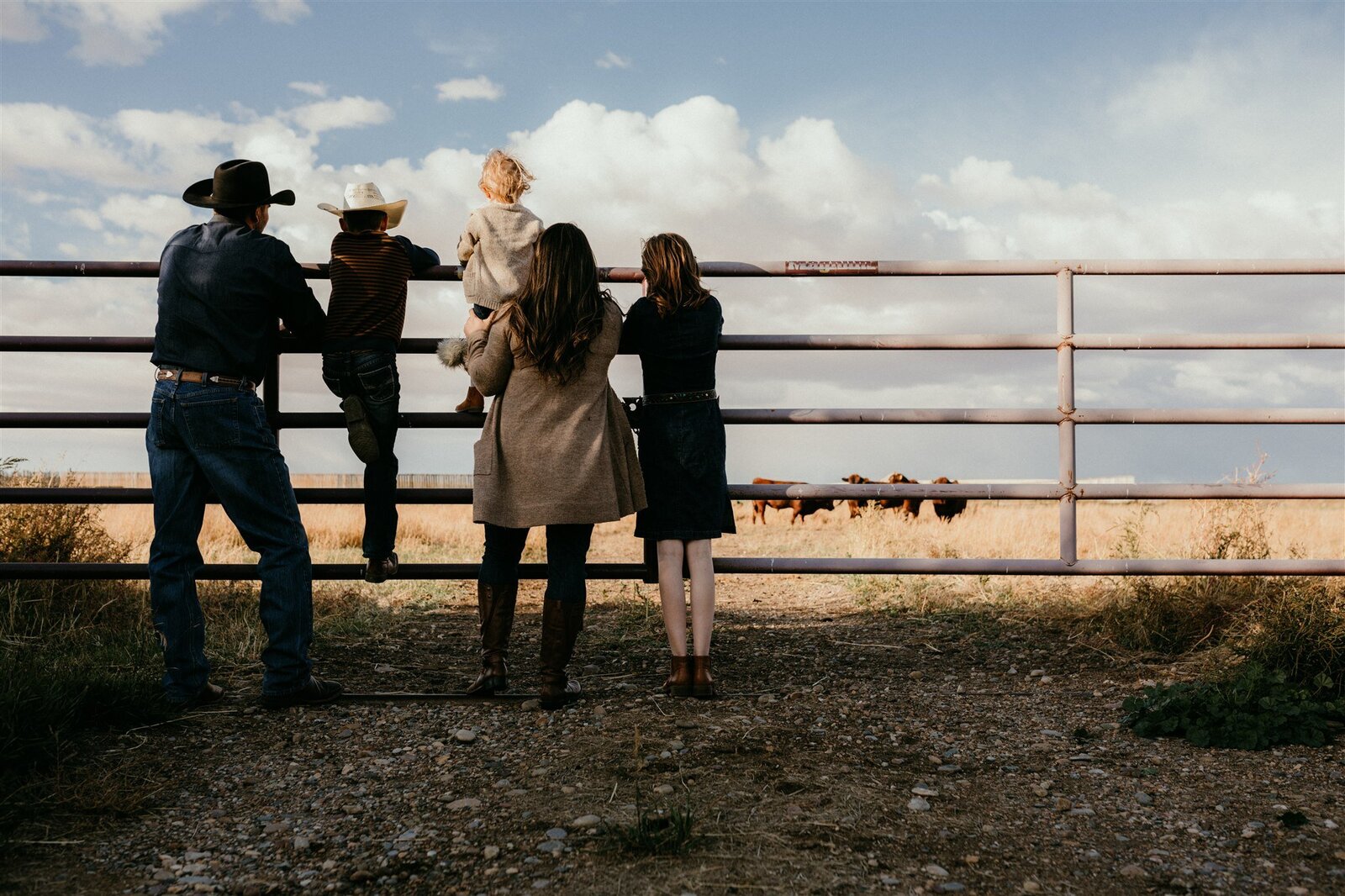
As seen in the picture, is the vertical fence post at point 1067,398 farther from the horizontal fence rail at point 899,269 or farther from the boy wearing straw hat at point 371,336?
the boy wearing straw hat at point 371,336

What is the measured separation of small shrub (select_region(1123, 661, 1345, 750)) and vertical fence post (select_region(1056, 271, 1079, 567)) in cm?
115

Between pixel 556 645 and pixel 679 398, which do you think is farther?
pixel 679 398

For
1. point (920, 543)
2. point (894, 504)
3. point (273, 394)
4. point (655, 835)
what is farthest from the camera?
point (894, 504)

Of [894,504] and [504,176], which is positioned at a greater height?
[504,176]

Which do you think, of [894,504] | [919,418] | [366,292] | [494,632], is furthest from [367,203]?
[894,504]

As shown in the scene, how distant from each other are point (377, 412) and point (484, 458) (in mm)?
795

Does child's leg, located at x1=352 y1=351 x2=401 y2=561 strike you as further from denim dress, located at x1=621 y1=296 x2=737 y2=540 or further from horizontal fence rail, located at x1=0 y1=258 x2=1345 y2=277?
denim dress, located at x1=621 y1=296 x2=737 y2=540

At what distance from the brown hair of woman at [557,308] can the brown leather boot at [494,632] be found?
3.59 ft

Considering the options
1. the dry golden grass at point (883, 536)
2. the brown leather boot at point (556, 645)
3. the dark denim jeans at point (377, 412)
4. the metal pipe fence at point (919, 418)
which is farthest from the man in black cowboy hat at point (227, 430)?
the dry golden grass at point (883, 536)

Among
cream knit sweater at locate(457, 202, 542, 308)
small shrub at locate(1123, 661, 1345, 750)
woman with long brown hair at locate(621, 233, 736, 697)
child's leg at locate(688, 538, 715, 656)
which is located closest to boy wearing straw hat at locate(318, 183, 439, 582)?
cream knit sweater at locate(457, 202, 542, 308)

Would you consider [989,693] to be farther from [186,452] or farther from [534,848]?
[186,452]

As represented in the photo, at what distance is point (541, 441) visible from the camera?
4.53m

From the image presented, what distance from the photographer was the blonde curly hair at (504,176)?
4.84 m

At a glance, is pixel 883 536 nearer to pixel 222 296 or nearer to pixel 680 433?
pixel 680 433
